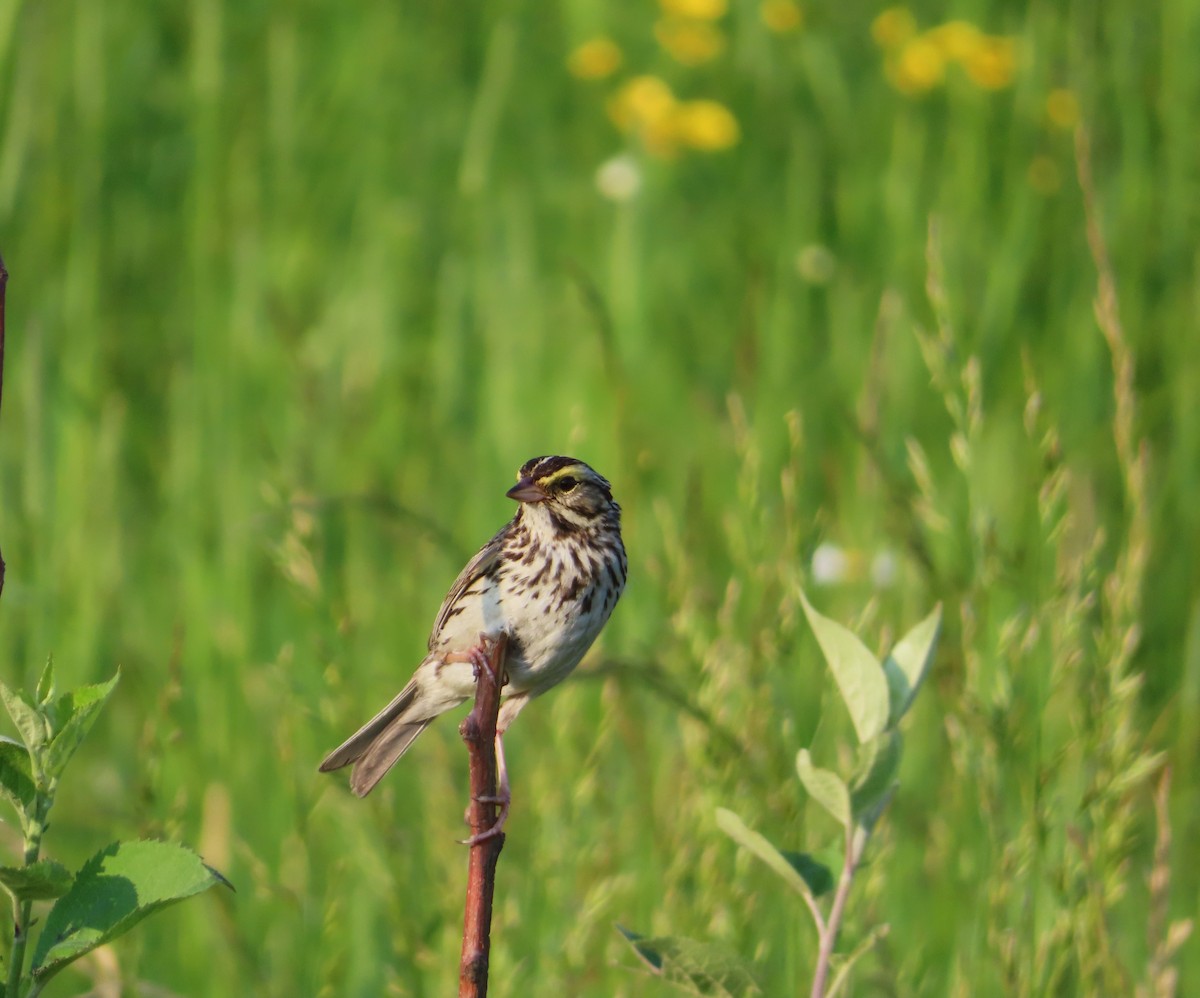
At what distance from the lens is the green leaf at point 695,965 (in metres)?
1.33

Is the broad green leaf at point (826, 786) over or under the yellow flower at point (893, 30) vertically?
under

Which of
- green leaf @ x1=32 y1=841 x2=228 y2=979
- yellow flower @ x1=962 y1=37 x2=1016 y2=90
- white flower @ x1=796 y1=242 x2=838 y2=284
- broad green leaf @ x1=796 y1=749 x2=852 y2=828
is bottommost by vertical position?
green leaf @ x1=32 y1=841 x2=228 y2=979

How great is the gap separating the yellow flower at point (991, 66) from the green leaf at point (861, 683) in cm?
509

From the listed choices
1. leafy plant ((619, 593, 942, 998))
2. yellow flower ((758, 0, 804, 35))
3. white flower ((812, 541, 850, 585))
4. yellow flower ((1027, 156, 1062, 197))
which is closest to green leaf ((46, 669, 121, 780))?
leafy plant ((619, 593, 942, 998))

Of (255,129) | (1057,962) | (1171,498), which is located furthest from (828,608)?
(255,129)

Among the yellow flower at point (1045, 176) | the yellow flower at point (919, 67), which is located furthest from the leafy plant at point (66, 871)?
the yellow flower at point (919, 67)

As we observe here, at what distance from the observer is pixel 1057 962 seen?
248 cm

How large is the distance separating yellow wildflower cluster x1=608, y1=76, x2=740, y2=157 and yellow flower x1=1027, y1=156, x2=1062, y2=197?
3.53ft

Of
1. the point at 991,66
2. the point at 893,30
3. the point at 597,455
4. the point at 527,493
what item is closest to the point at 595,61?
the point at 893,30

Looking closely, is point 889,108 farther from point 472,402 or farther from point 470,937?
point 470,937

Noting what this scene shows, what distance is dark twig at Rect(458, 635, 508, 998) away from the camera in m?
1.29

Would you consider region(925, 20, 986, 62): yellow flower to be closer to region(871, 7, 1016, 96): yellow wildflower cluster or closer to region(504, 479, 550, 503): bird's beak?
region(871, 7, 1016, 96): yellow wildflower cluster

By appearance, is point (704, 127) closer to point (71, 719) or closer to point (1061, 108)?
point (1061, 108)

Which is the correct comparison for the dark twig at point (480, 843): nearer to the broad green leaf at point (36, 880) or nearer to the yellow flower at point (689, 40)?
the broad green leaf at point (36, 880)
